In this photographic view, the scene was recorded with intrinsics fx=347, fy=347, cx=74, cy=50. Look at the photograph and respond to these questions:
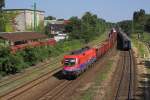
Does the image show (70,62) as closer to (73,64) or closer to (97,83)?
(73,64)

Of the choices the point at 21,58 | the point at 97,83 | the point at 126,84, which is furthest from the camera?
the point at 21,58

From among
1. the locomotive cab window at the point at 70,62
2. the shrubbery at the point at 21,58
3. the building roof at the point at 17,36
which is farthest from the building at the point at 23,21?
the locomotive cab window at the point at 70,62

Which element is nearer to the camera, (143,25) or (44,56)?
(44,56)

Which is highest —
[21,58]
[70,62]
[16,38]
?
[16,38]

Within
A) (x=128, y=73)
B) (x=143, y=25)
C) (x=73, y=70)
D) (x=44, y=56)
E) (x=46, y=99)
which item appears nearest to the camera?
(x=46, y=99)

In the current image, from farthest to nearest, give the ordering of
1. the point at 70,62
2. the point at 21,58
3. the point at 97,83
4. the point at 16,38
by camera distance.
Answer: the point at 16,38
the point at 21,58
the point at 70,62
the point at 97,83

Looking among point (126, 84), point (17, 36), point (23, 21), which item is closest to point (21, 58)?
point (126, 84)

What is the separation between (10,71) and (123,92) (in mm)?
16158

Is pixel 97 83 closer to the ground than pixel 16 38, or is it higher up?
closer to the ground

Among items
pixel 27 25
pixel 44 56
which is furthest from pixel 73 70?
pixel 27 25

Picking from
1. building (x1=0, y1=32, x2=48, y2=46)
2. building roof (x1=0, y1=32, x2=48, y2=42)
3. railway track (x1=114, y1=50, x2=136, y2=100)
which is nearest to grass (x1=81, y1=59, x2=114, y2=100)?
railway track (x1=114, y1=50, x2=136, y2=100)

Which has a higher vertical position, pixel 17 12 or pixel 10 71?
pixel 17 12

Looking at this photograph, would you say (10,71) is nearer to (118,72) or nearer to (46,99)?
(118,72)

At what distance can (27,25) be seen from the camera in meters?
107
